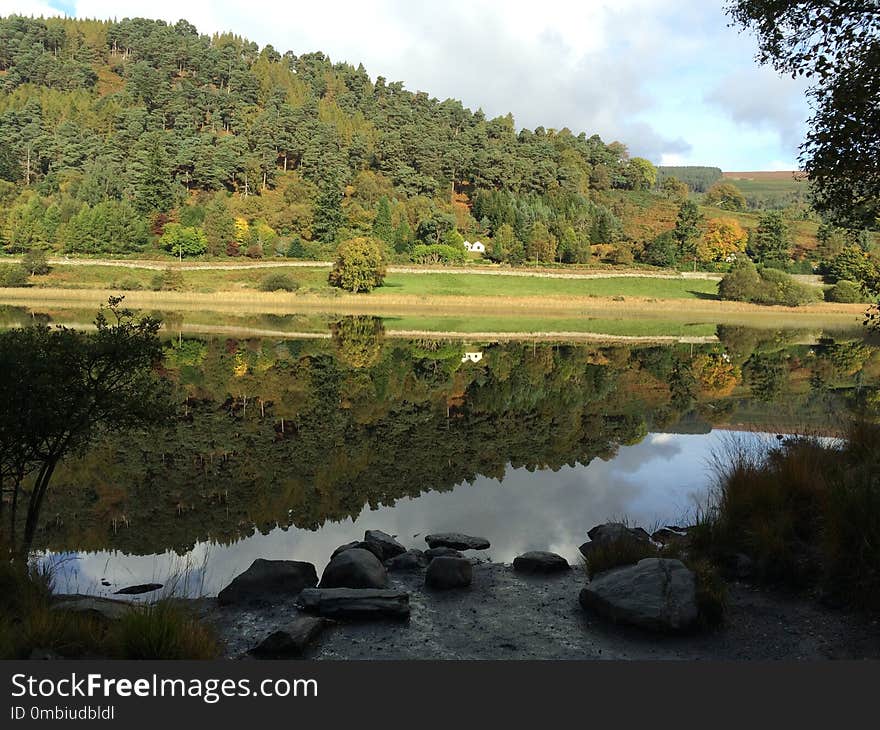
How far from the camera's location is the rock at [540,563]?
10.2 metres

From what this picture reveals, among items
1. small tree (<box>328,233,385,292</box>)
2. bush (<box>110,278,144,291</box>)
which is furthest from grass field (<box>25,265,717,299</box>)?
small tree (<box>328,233,385,292</box>)

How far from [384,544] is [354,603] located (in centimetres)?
263

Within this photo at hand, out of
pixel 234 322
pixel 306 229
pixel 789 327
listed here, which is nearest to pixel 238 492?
pixel 234 322

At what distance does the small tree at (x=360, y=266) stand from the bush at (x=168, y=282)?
1698cm

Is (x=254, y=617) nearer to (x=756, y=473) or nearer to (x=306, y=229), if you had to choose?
(x=756, y=473)

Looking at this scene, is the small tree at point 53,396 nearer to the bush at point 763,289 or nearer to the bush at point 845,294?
the bush at point 763,289

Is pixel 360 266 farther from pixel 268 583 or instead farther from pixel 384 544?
pixel 268 583

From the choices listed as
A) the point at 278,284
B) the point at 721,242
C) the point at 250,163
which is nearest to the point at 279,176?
the point at 250,163

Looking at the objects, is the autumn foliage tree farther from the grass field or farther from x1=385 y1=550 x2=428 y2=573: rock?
x1=385 y1=550 x2=428 y2=573: rock

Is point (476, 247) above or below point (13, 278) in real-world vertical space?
above

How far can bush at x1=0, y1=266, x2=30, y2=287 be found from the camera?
7162cm

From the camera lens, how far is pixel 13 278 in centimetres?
7181


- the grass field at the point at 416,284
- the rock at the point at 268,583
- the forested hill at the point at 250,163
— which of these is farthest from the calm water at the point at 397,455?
the forested hill at the point at 250,163

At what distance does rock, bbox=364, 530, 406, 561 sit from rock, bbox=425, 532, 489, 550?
592 millimetres
